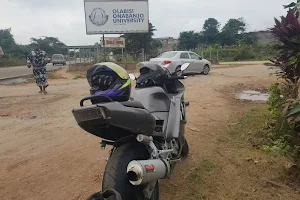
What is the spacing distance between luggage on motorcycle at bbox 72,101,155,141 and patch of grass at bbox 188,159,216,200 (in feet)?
3.65

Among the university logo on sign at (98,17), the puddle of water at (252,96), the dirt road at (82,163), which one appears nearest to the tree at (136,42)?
the university logo on sign at (98,17)

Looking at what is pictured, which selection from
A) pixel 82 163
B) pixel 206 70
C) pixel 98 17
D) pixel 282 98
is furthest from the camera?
pixel 98 17

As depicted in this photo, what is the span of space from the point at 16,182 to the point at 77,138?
5.62 ft

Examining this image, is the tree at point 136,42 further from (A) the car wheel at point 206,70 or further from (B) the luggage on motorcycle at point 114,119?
(B) the luggage on motorcycle at point 114,119

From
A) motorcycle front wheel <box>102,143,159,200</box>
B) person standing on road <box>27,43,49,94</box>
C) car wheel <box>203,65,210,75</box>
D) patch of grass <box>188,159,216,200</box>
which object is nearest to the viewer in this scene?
motorcycle front wheel <box>102,143,159,200</box>

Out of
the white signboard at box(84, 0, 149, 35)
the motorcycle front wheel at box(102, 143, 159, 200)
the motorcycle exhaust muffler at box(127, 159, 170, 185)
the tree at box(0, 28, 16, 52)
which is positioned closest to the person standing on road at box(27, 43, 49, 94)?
the motorcycle front wheel at box(102, 143, 159, 200)

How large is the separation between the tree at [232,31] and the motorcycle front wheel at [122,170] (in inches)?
2026

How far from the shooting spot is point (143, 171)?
218cm

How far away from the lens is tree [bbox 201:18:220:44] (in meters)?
52.5

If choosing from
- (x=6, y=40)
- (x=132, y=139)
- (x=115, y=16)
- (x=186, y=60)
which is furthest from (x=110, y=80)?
(x=6, y=40)

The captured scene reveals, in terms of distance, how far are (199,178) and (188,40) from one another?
48988 millimetres

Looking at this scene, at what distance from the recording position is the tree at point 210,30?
5247cm

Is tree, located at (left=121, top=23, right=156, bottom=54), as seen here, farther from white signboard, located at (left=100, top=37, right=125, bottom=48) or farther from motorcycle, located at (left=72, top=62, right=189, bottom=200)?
Result: motorcycle, located at (left=72, top=62, right=189, bottom=200)

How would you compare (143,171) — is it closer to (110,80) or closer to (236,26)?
(110,80)
